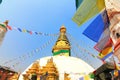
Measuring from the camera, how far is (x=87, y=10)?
837cm

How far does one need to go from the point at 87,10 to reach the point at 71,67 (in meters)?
16.2

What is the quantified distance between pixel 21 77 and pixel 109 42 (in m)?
16.8

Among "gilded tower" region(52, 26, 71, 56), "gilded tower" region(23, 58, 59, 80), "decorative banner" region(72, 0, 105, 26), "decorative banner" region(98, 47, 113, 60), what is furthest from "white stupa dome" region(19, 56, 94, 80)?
"decorative banner" region(72, 0, 105, 26)

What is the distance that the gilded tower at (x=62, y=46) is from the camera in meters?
29.0

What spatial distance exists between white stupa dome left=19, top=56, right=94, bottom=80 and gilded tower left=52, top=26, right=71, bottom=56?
9.50 ft

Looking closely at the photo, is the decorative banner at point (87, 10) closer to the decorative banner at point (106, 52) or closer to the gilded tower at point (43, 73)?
the decorative banner at point (106, 52)

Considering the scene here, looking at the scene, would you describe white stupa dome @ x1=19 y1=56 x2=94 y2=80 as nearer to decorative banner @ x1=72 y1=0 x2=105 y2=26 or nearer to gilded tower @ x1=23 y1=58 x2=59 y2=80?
gilded tower @ x1=23 y1=58 x2=59 y2=80

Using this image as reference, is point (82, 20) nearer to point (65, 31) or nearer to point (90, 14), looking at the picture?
point (90, 14)

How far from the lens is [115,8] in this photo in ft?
25.3

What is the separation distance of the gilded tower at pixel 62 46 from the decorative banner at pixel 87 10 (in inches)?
783

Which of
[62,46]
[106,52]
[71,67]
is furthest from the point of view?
[62,46]

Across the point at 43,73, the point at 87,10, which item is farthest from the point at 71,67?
the point at 87,10

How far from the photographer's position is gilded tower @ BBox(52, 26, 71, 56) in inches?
1143

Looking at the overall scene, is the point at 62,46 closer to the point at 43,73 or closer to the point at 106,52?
the point at 43,73
